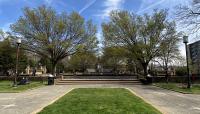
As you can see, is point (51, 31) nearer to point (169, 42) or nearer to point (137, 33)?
point (137, 33)

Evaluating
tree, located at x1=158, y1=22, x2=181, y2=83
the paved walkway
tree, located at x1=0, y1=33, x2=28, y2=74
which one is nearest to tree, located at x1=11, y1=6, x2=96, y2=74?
tree, located at x1=0, y1=33, x2=28, y2=74

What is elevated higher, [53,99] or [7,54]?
[7,54]

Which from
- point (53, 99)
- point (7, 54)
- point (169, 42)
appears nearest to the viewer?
point (53, 99)

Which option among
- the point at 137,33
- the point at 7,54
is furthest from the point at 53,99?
the point at 7,54

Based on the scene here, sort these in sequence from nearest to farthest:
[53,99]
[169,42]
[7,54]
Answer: [53,99], [169,42], [7,54]

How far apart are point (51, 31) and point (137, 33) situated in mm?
13619

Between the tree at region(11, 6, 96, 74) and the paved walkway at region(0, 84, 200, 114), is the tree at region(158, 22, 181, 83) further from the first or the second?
the paved walkway at region(0, 84, 200, 114)

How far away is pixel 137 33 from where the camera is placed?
3722 centimetres

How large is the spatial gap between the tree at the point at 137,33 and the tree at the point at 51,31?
458 centimetres

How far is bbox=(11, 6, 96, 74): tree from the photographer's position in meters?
38.7

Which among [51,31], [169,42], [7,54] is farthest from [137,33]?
[7,54]

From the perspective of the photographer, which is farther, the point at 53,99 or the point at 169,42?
the point at 169,42

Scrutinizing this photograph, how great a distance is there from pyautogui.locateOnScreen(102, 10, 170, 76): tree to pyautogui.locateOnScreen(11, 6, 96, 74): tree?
458 cm

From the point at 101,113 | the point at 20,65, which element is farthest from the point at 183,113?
the point at 20,65
